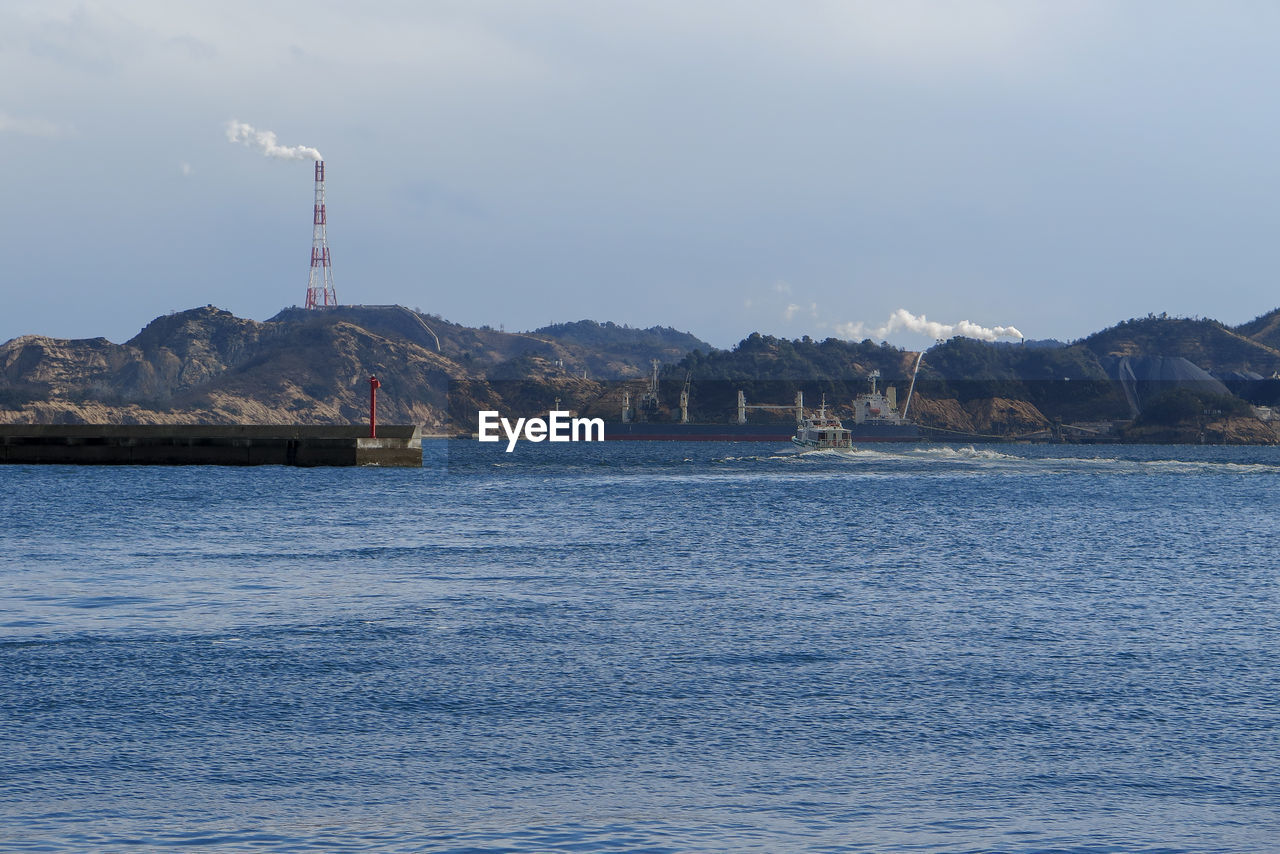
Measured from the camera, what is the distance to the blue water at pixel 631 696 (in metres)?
10.1

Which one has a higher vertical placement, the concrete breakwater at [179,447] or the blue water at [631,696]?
the concrete breakwater at [179,447]

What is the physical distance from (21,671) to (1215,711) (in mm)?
14635

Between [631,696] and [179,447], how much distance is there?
6467cm

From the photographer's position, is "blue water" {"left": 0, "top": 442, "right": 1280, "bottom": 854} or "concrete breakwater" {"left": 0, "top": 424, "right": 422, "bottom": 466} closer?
"blue water" {"left": 0, "top": 442, "right": 1280, "bottom": 854}

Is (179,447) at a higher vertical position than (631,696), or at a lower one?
higher

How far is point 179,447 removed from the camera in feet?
240

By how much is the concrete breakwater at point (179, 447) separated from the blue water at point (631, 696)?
3845 cm

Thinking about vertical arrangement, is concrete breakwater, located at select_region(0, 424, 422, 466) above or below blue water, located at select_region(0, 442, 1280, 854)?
above

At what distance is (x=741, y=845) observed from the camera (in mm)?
9430

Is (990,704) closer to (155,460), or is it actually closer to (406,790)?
(406,790)

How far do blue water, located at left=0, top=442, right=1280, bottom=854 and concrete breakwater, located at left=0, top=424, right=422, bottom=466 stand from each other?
38.5 metres

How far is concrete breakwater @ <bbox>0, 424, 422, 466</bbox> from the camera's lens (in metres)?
A: 71.9

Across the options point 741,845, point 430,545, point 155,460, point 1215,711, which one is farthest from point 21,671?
point 155,460

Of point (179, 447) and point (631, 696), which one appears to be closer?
point (631, 696)
